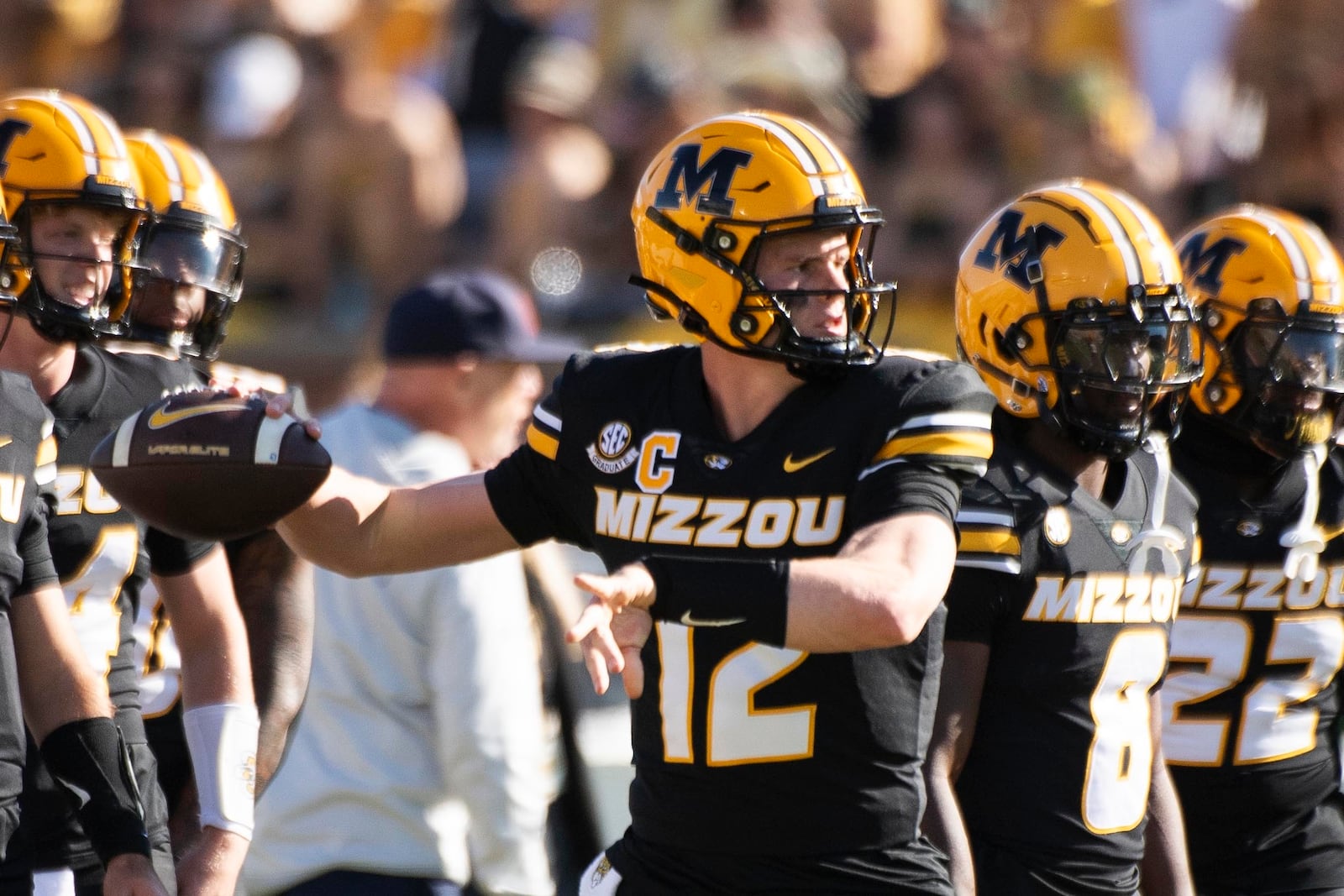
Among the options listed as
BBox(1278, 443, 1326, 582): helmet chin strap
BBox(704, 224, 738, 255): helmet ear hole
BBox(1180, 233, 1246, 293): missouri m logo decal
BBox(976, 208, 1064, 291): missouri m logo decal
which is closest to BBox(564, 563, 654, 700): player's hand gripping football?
BBox(704, 224, 738, 255): helmet ear hole

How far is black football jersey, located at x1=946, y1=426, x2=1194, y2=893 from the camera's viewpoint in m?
3.34

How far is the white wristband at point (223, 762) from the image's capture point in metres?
3.67

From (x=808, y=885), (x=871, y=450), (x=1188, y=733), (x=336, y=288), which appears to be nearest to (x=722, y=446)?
(x=871, y=450)

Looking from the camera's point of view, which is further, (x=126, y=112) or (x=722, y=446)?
(x=126, y=112)

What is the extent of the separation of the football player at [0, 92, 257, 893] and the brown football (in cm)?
55

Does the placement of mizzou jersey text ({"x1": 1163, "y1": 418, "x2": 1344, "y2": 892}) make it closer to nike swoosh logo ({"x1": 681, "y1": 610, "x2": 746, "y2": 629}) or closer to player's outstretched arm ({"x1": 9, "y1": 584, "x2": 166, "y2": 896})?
nike swoosh logo ({"x1": 681, "y1": 610, "x2": 746, "y2": 629})

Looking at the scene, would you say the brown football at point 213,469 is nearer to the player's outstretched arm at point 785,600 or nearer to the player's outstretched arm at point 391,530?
the player's outstretched arm at point 391,530

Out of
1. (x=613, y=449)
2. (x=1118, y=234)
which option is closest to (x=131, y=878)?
(x=613, y=449)

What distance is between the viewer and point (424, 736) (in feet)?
13.6

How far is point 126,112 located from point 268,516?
262 inches

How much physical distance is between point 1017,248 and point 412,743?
170 cm

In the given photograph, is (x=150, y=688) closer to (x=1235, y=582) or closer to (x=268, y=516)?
(x=268, y=516)

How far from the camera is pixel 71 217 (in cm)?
370

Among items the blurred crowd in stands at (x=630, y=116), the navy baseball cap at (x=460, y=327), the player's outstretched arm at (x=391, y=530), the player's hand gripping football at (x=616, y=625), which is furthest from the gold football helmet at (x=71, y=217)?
the blurred crowd in stands at (x=630, y=116)
